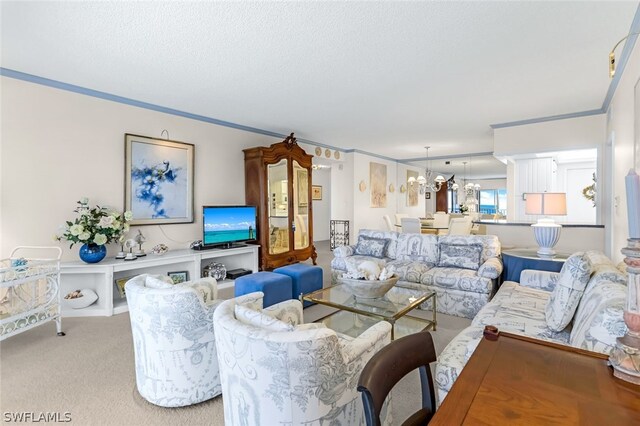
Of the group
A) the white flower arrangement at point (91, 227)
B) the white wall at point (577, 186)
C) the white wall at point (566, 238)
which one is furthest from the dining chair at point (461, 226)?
the white flower arrangement at point (91, 227)

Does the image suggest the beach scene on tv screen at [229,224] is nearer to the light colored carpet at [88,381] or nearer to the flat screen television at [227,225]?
the flat screen television at [227,225]

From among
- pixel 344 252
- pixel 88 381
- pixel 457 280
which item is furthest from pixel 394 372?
pixel 344 252

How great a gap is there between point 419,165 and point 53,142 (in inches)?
362

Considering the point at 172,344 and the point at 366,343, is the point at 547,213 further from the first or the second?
the point at 172,344

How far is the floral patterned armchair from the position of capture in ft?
3.82

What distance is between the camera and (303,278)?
3.69 meters

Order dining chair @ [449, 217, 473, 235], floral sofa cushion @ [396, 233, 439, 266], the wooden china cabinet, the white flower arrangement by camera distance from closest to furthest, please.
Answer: the white flower arrangement, floral sofa cushion @ [396, 233, 439, 266], the wooden china cabinet, dining chair @ [449, 217, 473, 235]

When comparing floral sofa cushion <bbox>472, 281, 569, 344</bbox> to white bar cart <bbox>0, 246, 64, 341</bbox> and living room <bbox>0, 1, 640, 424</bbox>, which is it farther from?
white bar cart <bbox>0, 246, 64, 341</bbox>

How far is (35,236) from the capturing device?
342 cm

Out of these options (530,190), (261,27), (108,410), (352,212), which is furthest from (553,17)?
(352,212)

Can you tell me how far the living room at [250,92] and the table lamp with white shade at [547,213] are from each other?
19.4 inches

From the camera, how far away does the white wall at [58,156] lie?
3262 millimetres

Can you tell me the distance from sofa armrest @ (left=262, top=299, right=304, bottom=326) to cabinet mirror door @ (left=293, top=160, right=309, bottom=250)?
3.75 m

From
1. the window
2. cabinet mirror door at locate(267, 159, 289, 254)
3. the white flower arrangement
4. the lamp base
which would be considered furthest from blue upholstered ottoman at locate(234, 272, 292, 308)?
the window
